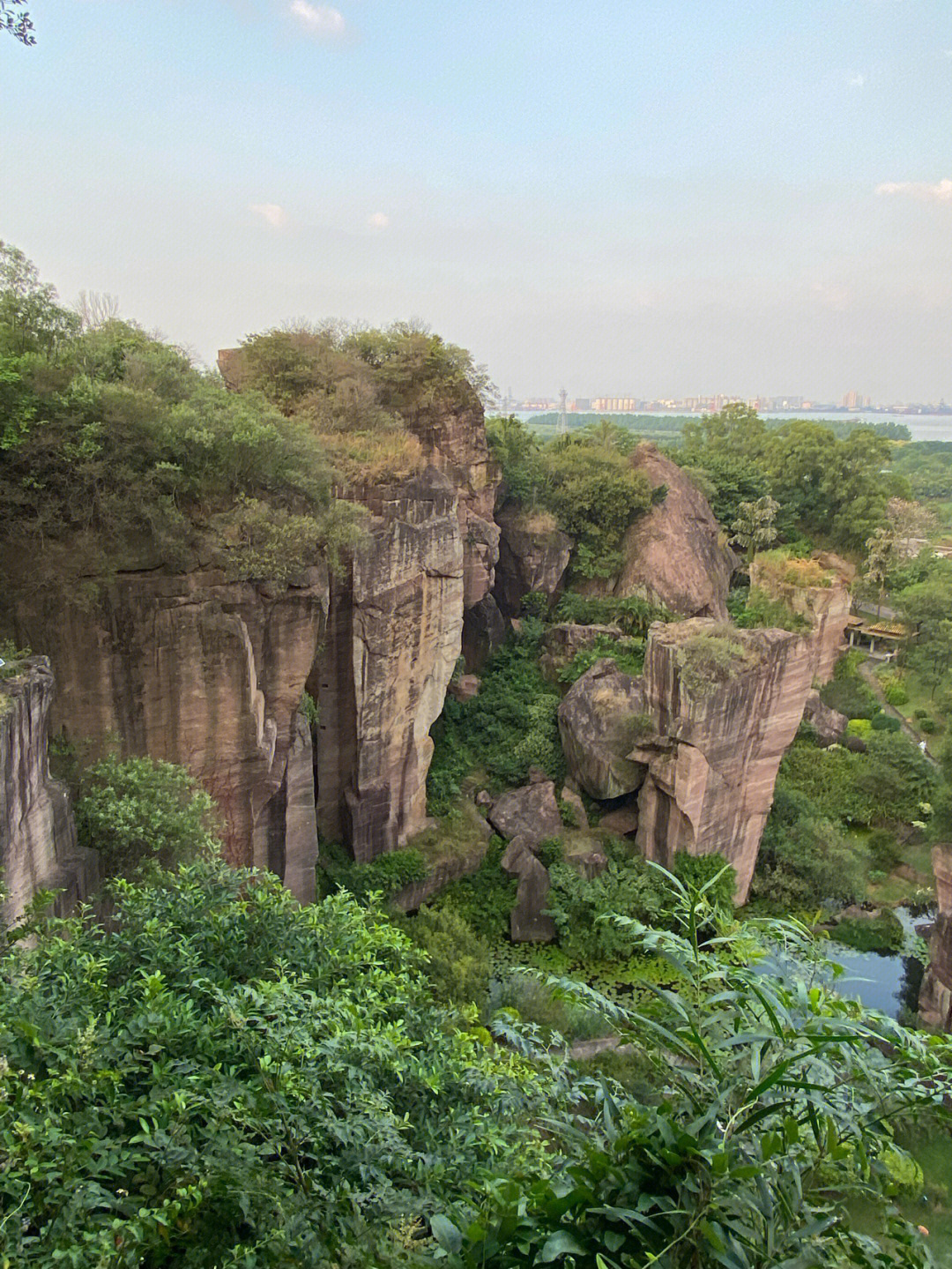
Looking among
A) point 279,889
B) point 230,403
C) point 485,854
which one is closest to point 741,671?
point 485,854

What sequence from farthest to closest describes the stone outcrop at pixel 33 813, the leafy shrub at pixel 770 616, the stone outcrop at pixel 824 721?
the stone outcrop at pixel 824 721
the leafy shrub at pixel 770 616
the stone outcrop at pixel 33 813

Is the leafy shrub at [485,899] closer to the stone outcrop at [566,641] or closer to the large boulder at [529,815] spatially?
the large boulder at [529,815]

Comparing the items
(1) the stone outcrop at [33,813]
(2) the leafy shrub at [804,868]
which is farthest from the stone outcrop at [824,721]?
(1) the stone outcrop at [33,813]

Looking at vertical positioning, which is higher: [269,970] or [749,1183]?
[749,1183]

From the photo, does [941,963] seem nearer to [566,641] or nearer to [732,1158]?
[566,641]

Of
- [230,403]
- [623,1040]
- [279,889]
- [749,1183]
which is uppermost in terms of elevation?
[230,403]

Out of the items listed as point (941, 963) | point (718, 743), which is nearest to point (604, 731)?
point (718, 743)

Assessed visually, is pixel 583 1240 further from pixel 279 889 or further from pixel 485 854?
pixel 485 854
